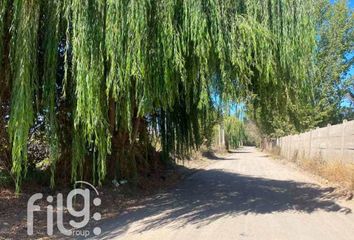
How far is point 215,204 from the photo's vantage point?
35.3ft

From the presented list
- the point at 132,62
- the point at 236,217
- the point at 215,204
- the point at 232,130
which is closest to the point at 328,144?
the point at 215,204

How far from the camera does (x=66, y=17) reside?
7738mm

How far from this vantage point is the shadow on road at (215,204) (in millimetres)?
8680

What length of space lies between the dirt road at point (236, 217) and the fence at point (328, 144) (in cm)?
237

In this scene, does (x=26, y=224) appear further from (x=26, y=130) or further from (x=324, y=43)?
(x=324, y=43)

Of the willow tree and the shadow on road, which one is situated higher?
the willow tree

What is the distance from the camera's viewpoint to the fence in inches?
587

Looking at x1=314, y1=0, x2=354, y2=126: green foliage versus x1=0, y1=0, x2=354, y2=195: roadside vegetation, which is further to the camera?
x1=314, y1=0, x2=354, y2=126: green foliage

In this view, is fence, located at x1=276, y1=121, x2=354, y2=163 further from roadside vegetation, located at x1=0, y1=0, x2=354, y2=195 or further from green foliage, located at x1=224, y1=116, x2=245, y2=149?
green foliage, located at x1=224, y1=116, x2=245, y2=149

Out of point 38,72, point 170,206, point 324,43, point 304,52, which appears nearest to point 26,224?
point 38,72

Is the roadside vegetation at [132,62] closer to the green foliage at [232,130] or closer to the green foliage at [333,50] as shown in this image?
the green foliage at [333,50]

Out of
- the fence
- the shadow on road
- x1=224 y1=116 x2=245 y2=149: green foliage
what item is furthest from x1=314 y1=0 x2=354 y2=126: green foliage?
the shadow on road

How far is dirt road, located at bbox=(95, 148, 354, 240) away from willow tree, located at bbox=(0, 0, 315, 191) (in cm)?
146

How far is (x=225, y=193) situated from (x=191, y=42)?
6.00 metres
